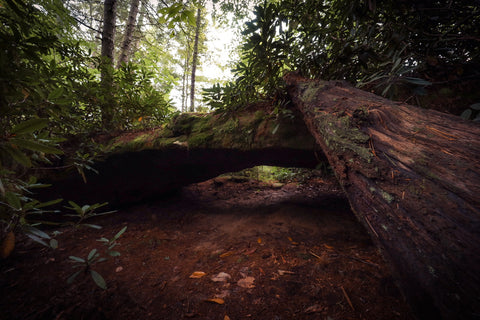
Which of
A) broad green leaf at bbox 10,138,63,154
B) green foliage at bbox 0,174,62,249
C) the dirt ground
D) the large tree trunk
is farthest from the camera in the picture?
the dirt ground

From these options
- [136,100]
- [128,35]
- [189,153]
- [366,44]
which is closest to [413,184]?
[366,44]

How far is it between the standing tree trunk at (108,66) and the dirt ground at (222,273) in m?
2.34

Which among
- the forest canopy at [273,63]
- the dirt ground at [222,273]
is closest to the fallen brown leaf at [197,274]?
the dirt ground at [222,273]

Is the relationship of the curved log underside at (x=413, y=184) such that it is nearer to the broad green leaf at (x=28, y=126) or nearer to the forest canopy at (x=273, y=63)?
the forest canopy at (x=273, y=63)

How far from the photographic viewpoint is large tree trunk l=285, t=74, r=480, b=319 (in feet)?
1.85

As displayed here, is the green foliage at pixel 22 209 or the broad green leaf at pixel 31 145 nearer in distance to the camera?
the broad green leaf at pixel 31 145

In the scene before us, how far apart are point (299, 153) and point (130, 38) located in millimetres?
6032

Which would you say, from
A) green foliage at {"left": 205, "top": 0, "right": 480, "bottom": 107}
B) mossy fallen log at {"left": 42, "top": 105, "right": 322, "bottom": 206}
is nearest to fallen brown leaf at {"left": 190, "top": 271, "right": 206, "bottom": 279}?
mossy fallen log at {"left": 42, "top": 105, "right": 322, "bottom": 206}

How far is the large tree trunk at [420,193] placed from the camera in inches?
22.2

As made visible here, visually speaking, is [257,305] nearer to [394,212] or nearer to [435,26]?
[394,212]

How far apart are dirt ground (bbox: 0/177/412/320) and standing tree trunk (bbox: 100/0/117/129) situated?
234cm

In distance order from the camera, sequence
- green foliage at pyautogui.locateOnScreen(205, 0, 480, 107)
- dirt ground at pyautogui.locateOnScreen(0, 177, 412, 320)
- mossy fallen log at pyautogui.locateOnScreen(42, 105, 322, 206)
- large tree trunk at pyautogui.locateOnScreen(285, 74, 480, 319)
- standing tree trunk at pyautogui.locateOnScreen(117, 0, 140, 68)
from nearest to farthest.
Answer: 1. large tree trunk at pyautogui.locateOnScreen(285, 74, 480, 319)
2. dirt ground at pyautogui.locateOnScreen(0, 177, 412, 320)
3. green foliage at pyautogui.locateOnScreen(205, 0, 480, 107)
4. mossy fallen log at pyautogui.locateOnScreen(42, 105, 322, 206)
5. standing tree trunk at pyautogui.locateOnScreen(117, 0, 140, 68)

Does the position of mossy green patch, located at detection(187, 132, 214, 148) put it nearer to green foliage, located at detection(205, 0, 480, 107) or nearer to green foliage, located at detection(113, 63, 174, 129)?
green foliage, located at detection(205, 0, 480, 107)

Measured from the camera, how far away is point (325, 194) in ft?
13.5
